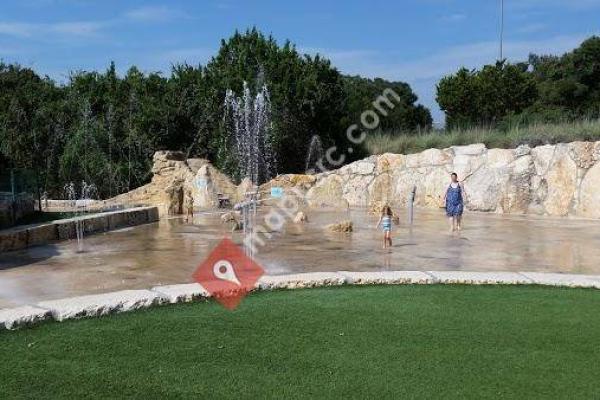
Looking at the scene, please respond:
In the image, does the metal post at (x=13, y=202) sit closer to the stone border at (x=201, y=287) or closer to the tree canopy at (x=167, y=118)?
the stone border at (x=201, y=287)

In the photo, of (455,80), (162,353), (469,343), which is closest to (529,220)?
(469,343)

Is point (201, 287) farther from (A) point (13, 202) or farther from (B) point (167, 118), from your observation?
(B) point (167, 118)

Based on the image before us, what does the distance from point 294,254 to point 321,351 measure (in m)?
5.06

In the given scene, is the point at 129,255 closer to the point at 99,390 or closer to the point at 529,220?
the point at 99,390

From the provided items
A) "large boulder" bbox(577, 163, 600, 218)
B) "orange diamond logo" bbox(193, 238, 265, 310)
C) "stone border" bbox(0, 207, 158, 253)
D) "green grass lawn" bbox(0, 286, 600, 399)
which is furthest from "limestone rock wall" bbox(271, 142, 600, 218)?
"green grass lawn" bbox(0, 286, 600, 399)

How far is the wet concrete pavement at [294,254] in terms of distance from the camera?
7.71 meters

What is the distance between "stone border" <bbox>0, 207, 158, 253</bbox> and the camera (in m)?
10.1

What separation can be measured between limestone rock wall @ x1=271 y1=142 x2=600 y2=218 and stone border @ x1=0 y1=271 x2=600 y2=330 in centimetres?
964

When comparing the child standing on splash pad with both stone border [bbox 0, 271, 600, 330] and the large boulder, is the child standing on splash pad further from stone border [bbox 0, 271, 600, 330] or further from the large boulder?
the large boulder

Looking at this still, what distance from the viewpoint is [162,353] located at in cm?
475

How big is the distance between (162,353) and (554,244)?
8.19 meters

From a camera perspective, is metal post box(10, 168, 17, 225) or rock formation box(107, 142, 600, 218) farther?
rock formation box(107, 142, 600, 218)

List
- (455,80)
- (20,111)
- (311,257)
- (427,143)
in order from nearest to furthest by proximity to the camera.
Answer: (311,257) < (427,143) < (20,111) < (455,80)

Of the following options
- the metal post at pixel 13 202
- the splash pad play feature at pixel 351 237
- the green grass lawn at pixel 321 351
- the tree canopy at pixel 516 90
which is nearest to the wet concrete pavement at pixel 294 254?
the splash pad play feature at pixel 351 237
